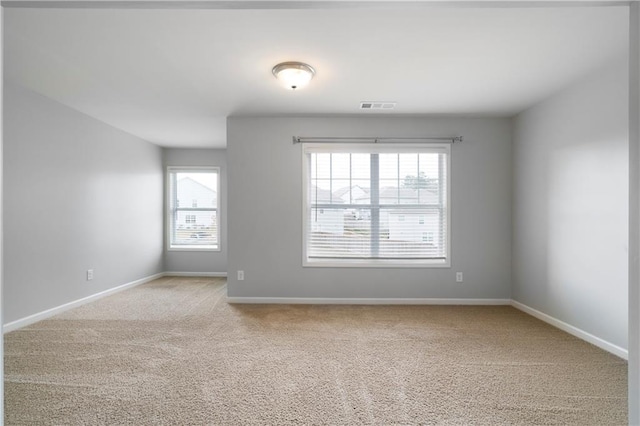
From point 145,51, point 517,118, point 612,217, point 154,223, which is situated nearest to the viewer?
point 145,51

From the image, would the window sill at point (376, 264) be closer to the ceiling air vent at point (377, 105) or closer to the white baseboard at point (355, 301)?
the white baseboard at point (355, 301)

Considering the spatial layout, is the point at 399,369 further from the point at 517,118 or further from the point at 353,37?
the point at 517,118

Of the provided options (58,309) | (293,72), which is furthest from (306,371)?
(58,309)

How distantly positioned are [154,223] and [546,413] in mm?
5993

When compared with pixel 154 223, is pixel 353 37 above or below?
above

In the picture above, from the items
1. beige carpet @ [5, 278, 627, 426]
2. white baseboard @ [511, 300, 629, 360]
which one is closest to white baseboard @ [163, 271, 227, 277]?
beige carpet @ [5, 278, 627, 426]

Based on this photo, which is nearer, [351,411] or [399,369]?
[351,411]

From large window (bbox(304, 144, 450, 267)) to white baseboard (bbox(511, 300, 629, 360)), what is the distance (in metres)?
1.16

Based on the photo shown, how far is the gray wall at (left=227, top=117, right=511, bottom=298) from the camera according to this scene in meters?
4.25

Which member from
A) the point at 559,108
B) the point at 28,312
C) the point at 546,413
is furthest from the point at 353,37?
the point at 28,312

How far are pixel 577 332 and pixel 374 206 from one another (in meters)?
2.48

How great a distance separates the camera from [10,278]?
3.18 metres

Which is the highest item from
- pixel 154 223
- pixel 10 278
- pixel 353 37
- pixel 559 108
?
pixel 353 37

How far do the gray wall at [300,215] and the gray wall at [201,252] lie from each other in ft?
6.74
